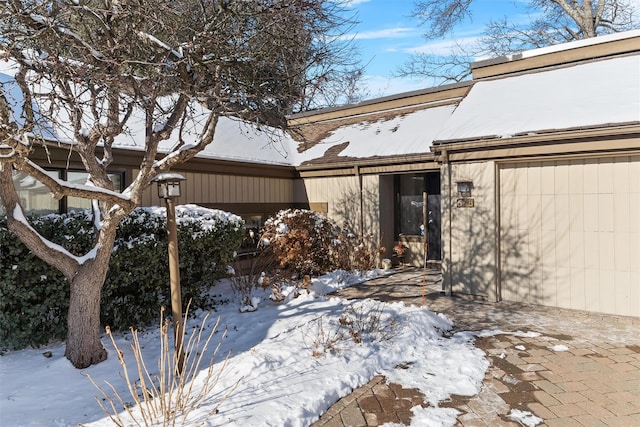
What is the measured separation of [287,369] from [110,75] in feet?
11.2

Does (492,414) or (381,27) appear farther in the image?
(381,27)

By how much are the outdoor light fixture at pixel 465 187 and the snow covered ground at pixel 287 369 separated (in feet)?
7.51

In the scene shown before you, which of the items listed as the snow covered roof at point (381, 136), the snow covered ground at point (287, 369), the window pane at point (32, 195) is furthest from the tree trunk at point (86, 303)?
the snow covered roof at point (381, 136)

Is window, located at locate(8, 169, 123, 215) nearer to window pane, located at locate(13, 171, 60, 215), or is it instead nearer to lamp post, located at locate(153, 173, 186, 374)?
window pane, located at locate(13, 171, 60, 215)

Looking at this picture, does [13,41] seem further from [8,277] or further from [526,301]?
[526,301]

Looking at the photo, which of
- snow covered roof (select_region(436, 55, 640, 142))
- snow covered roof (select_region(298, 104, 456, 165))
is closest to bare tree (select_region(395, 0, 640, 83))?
A: snow covered roof (select_region(298, 104, 456, 165))

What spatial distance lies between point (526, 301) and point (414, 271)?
307 centimetres

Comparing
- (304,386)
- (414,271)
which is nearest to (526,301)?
(414,271)

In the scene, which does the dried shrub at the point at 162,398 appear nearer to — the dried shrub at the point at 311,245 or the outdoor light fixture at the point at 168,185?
the outdoor light fixture at the point at 168,185

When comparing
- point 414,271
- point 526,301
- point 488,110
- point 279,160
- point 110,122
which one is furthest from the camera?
point 279,160

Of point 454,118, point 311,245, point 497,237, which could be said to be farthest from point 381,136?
point 497,237

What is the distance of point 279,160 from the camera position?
33.3 feet

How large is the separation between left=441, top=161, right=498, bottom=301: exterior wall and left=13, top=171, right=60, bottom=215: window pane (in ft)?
20.5

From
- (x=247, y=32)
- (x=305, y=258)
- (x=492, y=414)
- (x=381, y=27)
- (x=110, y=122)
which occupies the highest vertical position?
(x=381, y=27)
